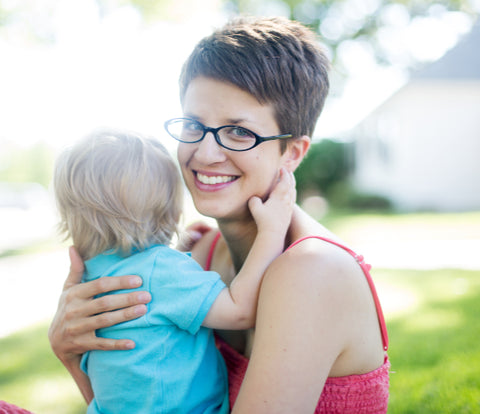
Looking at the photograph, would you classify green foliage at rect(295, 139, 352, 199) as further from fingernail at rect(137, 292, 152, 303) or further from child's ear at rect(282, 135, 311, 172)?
fingernail at rect(137, 292, 152, 303)

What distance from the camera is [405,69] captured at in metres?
26.1

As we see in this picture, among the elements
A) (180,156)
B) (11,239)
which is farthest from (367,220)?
(180,156)

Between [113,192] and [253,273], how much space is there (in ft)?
2.54

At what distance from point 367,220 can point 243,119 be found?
46.9 ft

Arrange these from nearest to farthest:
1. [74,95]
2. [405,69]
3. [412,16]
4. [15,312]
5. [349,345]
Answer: [349,345] < [15,312] < [74,95] < [412,16] < [405,69]

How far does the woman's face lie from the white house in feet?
61.2

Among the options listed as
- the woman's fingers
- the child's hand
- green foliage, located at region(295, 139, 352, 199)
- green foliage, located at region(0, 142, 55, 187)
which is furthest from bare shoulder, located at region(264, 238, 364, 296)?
green foliage, located at region(0, 142, 55, 187)

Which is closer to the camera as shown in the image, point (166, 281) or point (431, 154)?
point (166, 281)

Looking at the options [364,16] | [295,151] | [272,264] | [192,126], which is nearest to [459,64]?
[364,16]

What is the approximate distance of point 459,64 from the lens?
19.9 metres

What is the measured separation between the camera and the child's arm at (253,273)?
1.88 m

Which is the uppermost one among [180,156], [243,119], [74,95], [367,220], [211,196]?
[243,119]

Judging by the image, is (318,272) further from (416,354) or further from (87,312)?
(416,354)

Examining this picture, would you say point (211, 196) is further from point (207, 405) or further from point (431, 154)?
point (431, 154)
